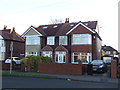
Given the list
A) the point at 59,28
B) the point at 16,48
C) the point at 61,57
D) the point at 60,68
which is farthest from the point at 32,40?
the point at 60,68

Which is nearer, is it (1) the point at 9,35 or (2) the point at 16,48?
(1) the point at 9,35

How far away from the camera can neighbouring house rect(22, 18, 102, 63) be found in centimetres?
2819

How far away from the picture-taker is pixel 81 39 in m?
28.7

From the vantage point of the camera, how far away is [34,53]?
33250 millimetres

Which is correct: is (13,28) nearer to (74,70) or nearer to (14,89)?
(74,70)

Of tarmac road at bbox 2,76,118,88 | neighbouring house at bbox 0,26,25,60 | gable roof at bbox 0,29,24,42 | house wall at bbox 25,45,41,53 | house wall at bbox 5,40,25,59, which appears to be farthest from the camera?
gable roof at bbox 0,29,24,42

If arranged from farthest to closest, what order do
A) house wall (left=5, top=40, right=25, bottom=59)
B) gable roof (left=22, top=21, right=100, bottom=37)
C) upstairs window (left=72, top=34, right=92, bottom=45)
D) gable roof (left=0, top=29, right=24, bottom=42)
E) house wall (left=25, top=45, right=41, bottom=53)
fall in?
gable roof (left=0, top=29, right=24, bottom=42), house wall (left=5, top=40, right=25, bottom=59), house wall (left=25, top=45, right=41, bottom=53), gable roof (left=22, top=21, right=100, bottom=37), upstairs window (left=72, top=34, right=92, bottom=45)

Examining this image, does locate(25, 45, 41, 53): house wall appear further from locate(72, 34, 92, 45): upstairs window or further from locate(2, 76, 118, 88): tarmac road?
locate(2, 76, 118, 88): tarmac road

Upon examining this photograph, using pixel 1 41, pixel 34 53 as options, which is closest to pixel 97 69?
pixel 34 53

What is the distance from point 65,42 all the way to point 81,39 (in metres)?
3.25

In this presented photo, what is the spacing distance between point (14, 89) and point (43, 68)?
437 inches

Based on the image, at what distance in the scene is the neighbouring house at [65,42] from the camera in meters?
28.2

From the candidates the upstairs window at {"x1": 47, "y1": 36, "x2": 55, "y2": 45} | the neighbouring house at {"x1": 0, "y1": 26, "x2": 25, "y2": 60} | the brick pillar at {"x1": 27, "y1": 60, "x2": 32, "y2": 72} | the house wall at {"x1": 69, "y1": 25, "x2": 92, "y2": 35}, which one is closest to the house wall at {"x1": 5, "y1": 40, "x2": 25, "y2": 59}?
the neighbouring house at {"x1": 0, "y1": 26, "x2": 25, "y2": 60}

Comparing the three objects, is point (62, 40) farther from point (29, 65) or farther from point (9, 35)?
point (9, 35)
